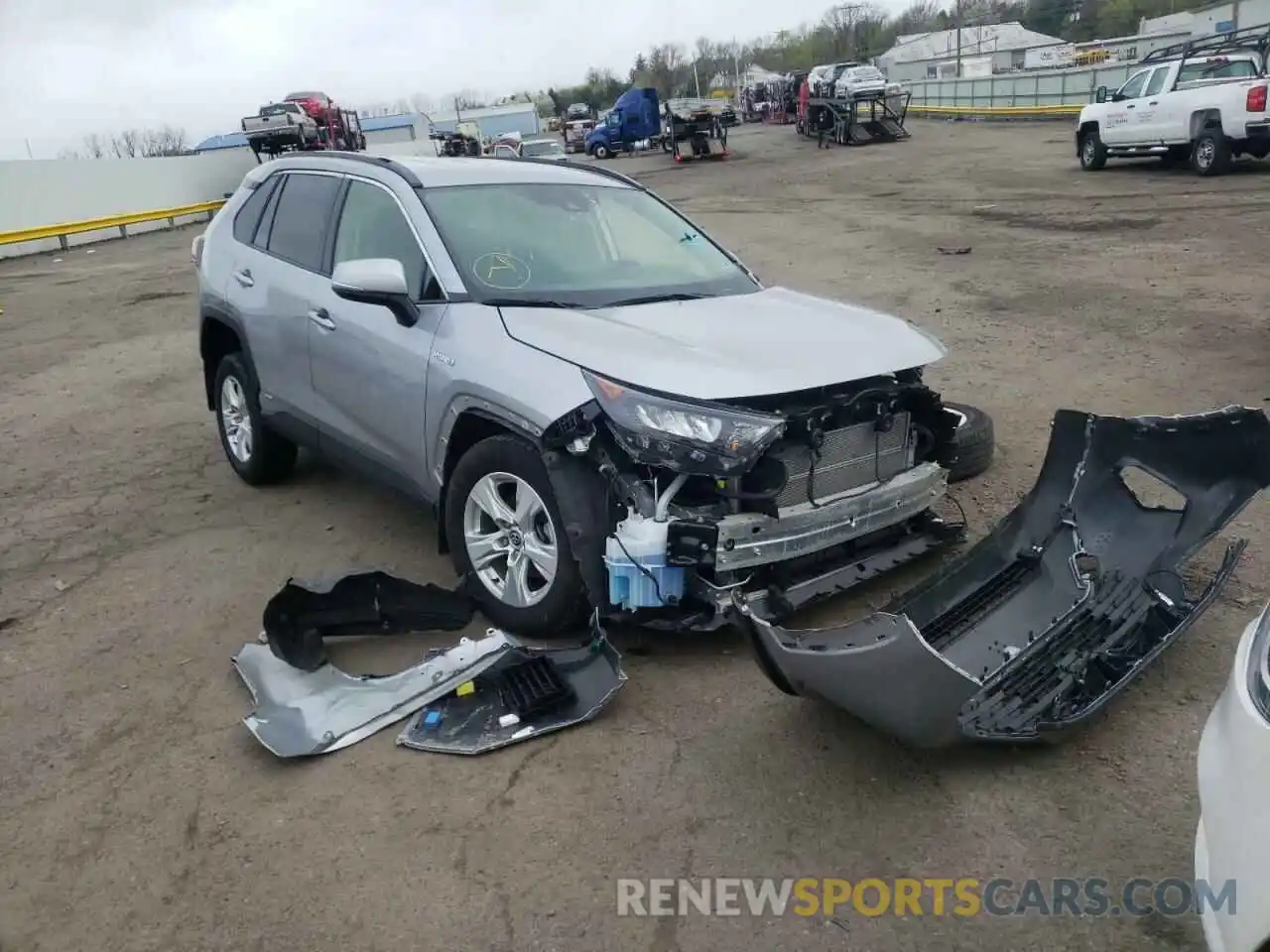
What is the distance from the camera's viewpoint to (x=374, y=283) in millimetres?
4117

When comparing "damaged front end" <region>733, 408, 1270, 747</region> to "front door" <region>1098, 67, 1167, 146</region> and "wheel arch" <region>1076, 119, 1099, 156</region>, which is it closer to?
"front door" <region>1098, 67, 1167, 146</region>

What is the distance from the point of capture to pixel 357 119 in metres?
42.7

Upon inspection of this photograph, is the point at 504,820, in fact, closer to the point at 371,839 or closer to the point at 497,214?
the point at 371,839

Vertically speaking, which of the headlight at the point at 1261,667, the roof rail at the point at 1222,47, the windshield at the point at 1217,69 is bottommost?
the headlight at the point at 1261,667

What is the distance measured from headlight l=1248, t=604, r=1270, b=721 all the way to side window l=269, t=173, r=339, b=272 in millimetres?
4268

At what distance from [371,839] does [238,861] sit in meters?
0.38

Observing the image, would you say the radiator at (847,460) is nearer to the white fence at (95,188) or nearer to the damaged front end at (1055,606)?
the damaged front end at (1055,606)

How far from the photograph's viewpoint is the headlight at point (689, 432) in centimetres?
346

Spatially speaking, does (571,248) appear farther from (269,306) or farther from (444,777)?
(444,777)

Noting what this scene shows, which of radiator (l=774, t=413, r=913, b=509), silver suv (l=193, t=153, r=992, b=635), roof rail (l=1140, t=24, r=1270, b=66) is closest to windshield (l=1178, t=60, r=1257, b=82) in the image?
roof rail (l=1140, t=24, r=1270, b=66)

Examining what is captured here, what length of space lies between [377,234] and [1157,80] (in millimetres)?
17977

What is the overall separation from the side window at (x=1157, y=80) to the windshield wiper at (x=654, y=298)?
17.0 metres

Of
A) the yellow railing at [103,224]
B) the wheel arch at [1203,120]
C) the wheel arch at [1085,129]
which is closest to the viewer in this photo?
the wheel arch at [1203,120]

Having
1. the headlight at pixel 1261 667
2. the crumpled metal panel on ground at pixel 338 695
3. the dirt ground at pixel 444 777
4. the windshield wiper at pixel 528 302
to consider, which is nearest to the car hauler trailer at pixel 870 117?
the dirt ground at pixel 444 777
